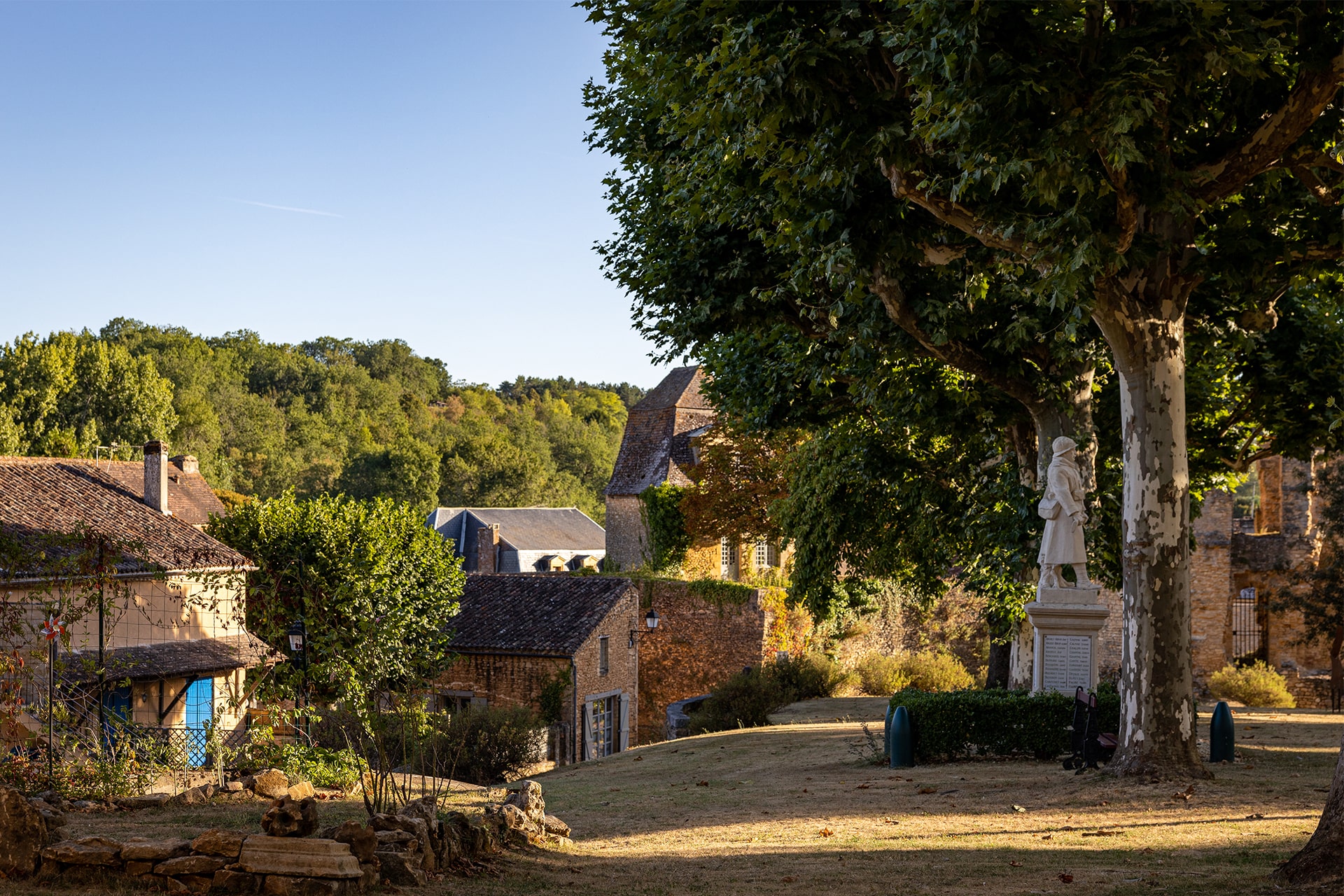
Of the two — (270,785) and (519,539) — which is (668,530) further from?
(270,785)

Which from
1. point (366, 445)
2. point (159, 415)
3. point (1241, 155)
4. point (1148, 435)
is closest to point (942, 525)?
point (1148, 435)

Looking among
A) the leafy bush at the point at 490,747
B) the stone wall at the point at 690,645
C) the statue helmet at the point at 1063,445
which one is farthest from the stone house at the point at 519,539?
the statue helmet at the point at 1063,445

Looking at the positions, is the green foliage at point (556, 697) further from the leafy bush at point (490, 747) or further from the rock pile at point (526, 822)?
the rock pile at point (526, 822)

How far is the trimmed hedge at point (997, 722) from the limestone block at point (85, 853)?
9510 mm

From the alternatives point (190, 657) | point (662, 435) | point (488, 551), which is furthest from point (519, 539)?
point (190, 657)

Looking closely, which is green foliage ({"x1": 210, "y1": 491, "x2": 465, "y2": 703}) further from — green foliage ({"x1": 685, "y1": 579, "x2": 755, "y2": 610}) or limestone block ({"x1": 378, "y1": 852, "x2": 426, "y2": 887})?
limestone block ({"x1": 378, "y1": 852, "x2": 426, "y2": 887})

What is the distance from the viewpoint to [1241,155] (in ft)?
32.8

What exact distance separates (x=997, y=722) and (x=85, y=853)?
33.1ft

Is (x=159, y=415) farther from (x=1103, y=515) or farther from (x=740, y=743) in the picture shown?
(x=1103, y=515)

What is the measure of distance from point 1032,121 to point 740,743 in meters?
11.7

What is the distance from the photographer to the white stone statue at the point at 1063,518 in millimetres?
13008

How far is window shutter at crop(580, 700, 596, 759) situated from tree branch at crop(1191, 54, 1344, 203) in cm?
2296

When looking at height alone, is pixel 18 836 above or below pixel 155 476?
below

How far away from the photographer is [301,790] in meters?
9.52
